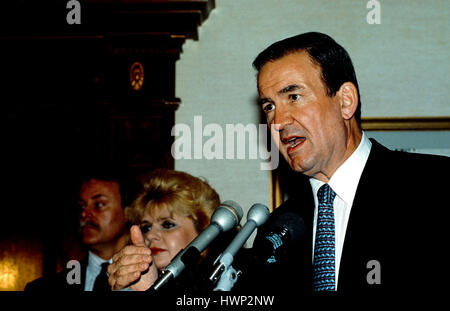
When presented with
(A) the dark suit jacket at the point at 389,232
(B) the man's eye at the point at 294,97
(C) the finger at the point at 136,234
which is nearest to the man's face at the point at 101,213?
(C) the finger at the point at 136,234

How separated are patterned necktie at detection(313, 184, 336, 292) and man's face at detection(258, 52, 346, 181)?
0.30 feet

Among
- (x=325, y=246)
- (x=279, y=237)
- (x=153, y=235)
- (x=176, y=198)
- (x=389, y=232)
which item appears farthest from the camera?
(x=176, y=198)

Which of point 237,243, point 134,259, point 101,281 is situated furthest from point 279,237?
point 101,281

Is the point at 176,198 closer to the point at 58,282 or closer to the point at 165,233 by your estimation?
the point at 165,233

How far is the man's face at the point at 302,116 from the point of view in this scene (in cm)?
148

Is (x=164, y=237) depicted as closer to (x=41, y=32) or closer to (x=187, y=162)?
(x=187, y=162)

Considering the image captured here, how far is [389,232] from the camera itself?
1.29 m

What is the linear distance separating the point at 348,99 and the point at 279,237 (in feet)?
2.27

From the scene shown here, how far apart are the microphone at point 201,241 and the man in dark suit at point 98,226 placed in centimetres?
165

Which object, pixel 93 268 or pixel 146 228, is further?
pixel 93 268

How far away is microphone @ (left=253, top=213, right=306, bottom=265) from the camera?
1.02 metres

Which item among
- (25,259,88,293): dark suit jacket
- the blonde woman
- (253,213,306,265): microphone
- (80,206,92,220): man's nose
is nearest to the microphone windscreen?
(253,213,306,265): microphone

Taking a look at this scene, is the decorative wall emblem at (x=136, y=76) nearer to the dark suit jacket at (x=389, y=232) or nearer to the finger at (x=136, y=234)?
the finger at (x=136, y=234)
